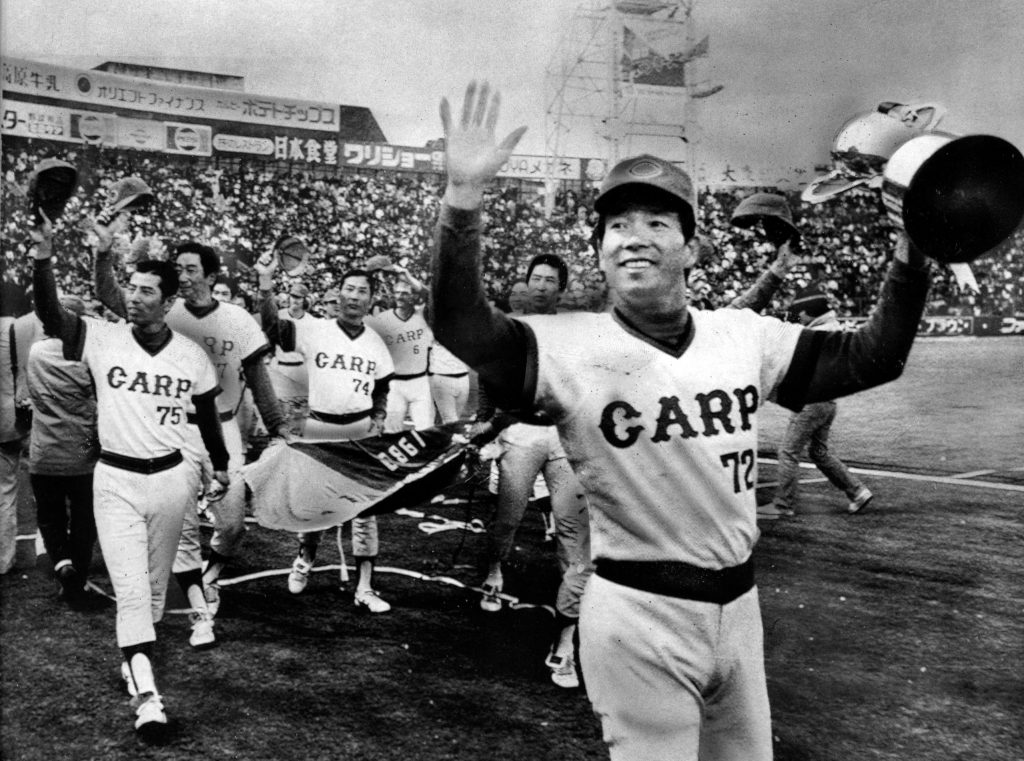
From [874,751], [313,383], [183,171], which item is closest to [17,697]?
[313,383]

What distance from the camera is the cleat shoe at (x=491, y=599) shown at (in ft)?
18.8

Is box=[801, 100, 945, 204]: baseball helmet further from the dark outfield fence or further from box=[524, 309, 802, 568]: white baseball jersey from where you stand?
the dark outfield fence

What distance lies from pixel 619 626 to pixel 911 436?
1135 centimetres

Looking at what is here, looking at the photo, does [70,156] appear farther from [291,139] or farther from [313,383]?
[313,383]

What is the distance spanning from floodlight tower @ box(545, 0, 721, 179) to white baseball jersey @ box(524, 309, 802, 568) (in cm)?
346

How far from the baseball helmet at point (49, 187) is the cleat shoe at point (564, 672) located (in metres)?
3.47

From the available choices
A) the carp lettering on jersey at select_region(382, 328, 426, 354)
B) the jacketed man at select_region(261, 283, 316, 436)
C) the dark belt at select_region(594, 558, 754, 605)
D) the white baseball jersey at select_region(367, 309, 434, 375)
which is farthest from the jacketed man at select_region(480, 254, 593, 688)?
the carp lettering on jersey at select_region(382, 328, 426, 354)

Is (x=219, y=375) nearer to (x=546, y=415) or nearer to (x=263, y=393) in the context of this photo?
(x=263, y=393)

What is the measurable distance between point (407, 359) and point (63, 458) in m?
4.64

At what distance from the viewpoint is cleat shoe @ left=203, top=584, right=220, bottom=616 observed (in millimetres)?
5496

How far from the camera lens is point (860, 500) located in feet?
26.9

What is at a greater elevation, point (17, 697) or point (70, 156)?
point (70, 156)

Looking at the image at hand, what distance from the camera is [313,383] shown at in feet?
21.4

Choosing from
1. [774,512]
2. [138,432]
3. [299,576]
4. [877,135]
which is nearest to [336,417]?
[299,576]
